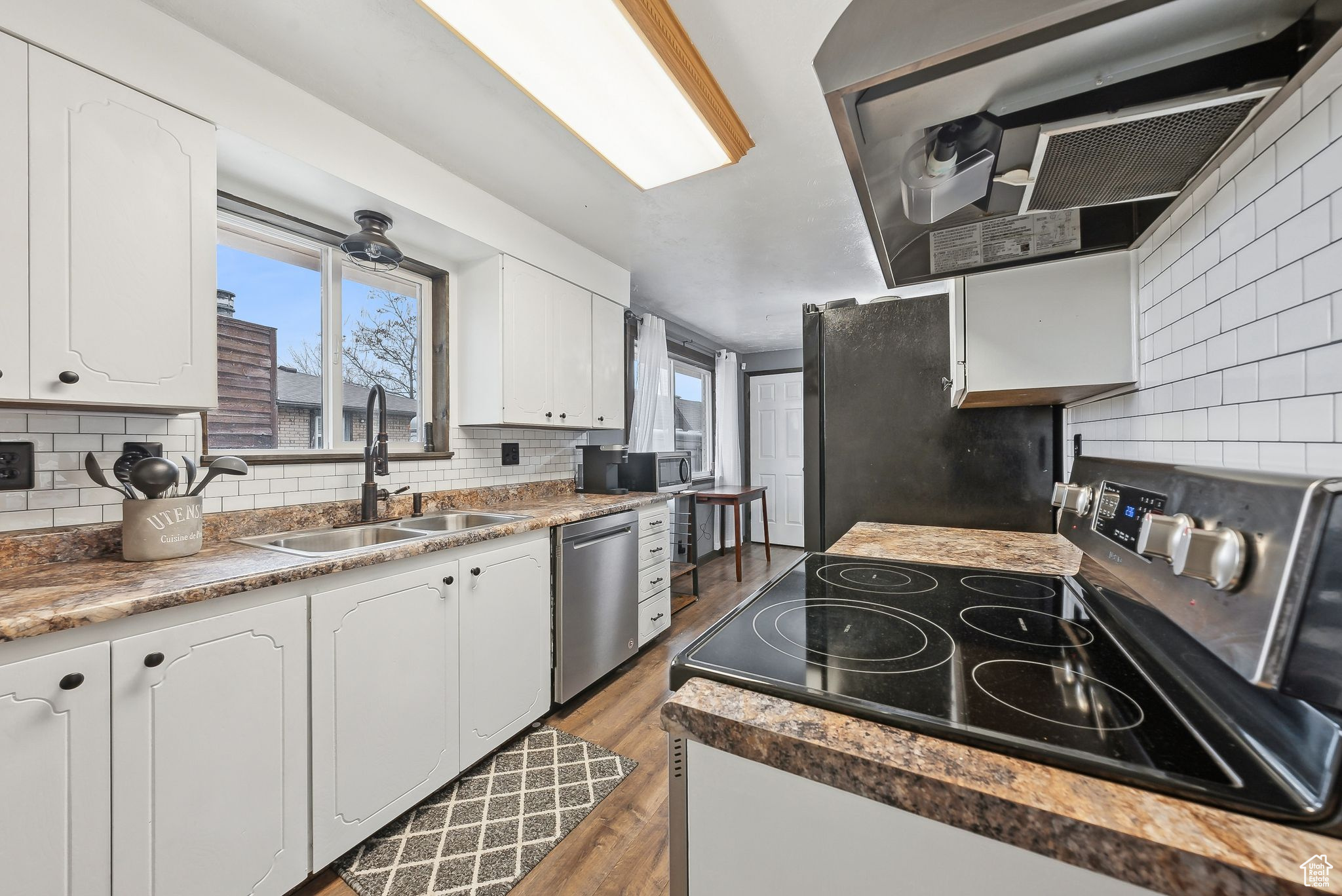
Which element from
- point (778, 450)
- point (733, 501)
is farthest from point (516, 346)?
point (778, 450)

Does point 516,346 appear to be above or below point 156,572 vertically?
above

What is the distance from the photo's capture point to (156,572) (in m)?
1.21

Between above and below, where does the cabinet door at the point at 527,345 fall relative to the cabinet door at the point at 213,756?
above

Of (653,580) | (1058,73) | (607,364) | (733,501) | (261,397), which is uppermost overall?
(607,364)

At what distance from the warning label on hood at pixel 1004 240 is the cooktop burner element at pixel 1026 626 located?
80cm

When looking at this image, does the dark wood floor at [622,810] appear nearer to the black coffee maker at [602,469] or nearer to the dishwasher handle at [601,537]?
the dishwasher handle at [601,537]

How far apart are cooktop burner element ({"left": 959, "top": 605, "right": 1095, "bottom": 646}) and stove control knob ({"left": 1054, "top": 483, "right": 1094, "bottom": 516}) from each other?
0.70ft

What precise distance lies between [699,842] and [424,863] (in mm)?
1325

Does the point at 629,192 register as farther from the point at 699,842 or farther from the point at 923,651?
the point at 699,842

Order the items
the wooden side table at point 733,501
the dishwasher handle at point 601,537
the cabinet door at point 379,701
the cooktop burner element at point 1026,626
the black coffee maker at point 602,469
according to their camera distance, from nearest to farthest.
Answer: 1. the cooktop burner element at point 1026,626
2. the cabinet door at point 379,701
3. the dishwasher handle at point 601,537
4. the black coffee maker at point 602,469
5. the wooden side table at point 733,501

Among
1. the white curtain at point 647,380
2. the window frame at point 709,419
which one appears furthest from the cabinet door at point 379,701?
the window frame at point 709,419

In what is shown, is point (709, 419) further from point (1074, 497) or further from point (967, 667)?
point (967, 667)

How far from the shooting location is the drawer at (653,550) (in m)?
2.80

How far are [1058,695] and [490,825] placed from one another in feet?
5.53
